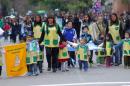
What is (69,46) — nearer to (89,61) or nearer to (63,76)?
(89,61)

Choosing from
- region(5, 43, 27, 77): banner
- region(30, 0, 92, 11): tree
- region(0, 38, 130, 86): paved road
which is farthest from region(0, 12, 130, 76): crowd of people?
region(30, 0, 92, 11): tree

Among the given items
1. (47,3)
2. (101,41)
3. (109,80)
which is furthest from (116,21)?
(47,3)

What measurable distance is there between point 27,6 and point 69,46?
64.1m

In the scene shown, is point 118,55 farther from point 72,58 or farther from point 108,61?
point 72,58

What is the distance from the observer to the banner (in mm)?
17703

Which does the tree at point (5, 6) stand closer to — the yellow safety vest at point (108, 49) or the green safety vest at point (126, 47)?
the yellow safety vest at point (108, 49)

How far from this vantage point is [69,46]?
19.3 meters

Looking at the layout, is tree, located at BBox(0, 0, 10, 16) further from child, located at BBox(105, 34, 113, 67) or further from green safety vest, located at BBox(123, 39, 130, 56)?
green safety vest, located at BBox(123, 39, 130, 56)

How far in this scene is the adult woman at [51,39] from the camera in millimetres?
18156

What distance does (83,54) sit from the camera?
18438mm

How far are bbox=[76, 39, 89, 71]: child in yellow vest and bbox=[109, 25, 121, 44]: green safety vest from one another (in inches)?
54.2

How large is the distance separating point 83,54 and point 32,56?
69.4 inches

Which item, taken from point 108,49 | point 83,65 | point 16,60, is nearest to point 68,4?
point 108,49

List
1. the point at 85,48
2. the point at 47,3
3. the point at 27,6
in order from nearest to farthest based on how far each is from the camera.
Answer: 1. the point at 85,48
2. the point at 47,3
3. the point at 27,6
